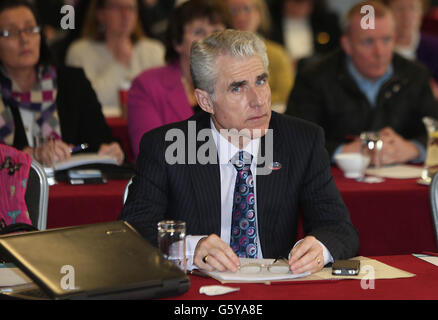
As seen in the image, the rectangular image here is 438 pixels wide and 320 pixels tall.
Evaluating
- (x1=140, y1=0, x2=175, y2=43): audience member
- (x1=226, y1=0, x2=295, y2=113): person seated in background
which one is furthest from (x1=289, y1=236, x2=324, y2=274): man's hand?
(x1=140, y1=0, x2=175, y2=43): audience member

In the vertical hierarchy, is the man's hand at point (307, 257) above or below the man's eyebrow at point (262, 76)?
below

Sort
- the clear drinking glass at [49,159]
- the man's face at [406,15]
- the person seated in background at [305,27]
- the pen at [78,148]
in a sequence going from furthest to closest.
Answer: the person seated in background at [305,27]
the man's face at [406,15]
the pen at [78,148]
the clear drinking glass at [49,159]

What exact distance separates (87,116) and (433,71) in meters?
3.46

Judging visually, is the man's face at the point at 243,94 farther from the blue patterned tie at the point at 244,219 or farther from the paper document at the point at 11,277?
the paper document at the point at 11,277

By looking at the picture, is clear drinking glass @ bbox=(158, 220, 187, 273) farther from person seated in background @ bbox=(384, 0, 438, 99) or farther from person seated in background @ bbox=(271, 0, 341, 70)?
person seated in background @ bbox=(271, 0, 341, 70)

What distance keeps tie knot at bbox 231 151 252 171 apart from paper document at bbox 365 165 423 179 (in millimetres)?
1145

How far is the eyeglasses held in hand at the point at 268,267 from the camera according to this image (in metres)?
1.92

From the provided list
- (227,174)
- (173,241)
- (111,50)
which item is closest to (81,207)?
(227,174)

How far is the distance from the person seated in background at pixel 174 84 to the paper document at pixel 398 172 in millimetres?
1050

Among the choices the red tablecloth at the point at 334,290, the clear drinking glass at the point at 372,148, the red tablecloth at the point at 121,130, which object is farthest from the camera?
the red tablecloth at the point at 121,130

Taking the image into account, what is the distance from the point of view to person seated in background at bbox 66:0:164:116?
221 inches

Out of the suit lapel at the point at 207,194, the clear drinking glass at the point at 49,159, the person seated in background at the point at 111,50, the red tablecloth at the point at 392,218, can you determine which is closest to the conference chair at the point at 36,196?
the suit lapel at the point at 207,194

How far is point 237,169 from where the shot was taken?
2414 mm
